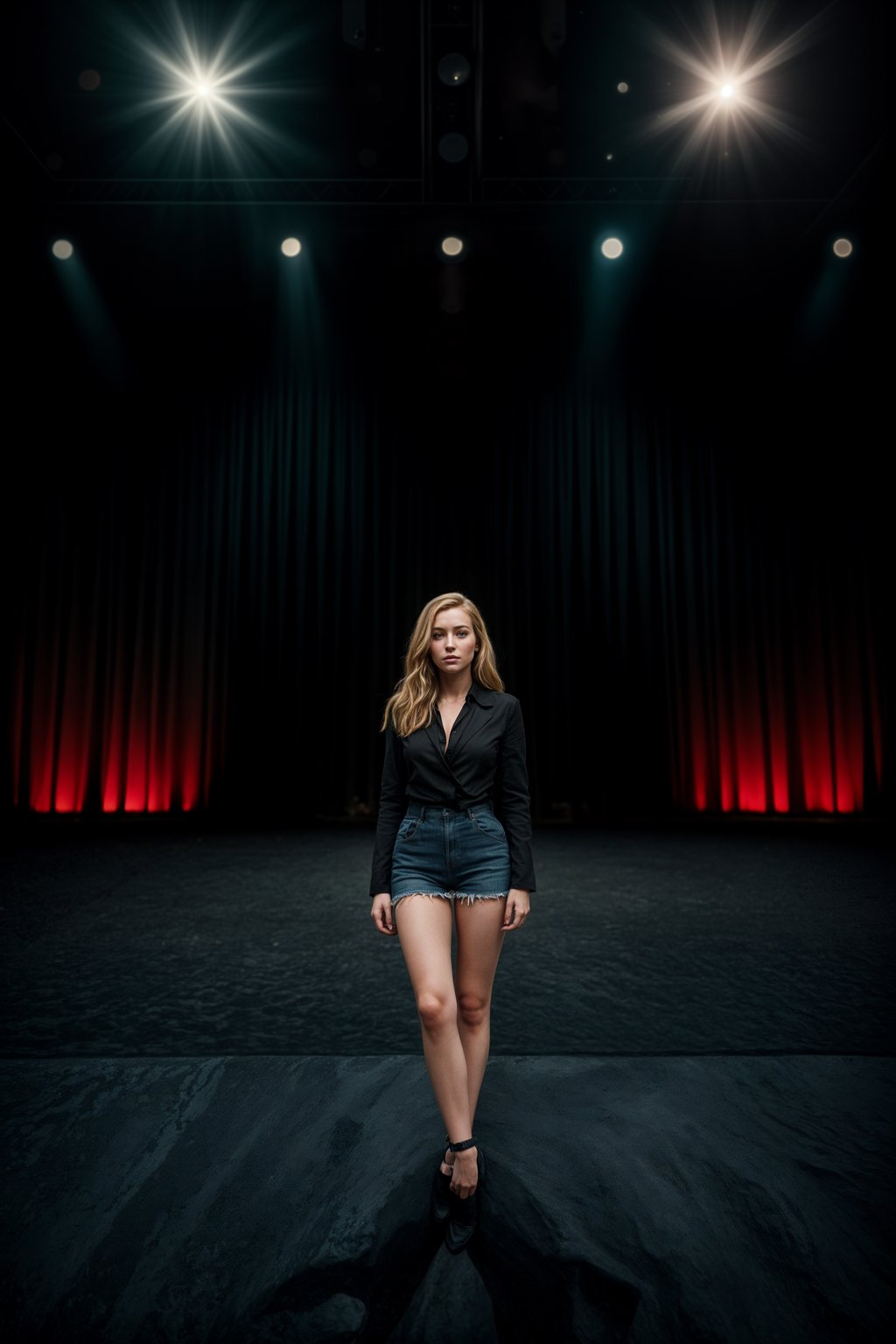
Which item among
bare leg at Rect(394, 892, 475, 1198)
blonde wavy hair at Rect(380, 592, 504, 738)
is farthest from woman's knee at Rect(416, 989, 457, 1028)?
blonde wavy hair at Rect(380, 592, 504, 738)

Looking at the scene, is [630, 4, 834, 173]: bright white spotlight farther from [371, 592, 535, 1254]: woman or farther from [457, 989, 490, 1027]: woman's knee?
[457, 989, 490, 1027]: woman's knee

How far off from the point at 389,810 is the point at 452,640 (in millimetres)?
439

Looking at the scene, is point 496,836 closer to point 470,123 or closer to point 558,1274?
point 558,1274

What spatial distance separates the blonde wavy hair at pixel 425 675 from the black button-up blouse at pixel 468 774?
33mm

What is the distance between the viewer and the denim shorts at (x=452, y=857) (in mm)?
1420

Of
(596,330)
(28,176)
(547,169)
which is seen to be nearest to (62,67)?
(28,176)

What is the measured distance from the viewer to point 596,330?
6922 millimetres

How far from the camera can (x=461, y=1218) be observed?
130 cm

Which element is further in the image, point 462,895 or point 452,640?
point 452,640

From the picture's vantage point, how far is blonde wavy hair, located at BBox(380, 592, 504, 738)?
5.04 ft

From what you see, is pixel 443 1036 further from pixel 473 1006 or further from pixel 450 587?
pixel 450 587

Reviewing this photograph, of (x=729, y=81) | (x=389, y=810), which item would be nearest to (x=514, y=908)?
(x=389, y=810)

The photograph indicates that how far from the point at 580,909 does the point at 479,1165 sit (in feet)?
6.78

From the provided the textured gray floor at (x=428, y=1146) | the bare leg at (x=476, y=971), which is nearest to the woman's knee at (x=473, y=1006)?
the bare leg at (x=476, y=971)
